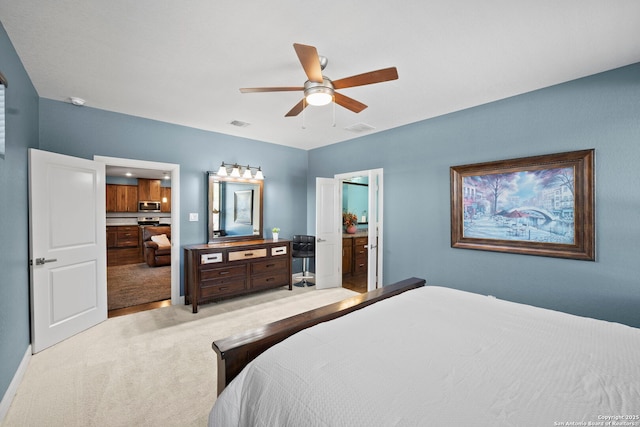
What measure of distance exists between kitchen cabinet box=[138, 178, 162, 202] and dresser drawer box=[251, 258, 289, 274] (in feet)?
18.9

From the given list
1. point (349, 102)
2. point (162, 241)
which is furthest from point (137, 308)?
point (349, 102)

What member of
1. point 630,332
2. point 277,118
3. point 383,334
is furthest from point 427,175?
point 383,334

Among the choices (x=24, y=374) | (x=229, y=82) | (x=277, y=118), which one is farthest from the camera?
(x=277, y=118)

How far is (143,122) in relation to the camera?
3840mm

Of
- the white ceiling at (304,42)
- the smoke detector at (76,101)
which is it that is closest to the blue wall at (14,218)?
the white ceiling at (304,42)

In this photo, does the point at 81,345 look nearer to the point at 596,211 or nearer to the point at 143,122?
the point at 143,122

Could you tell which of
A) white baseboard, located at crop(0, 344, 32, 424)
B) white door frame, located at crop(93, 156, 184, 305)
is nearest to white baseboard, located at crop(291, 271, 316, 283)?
white door frame, located at crop(93, 156, 184, 305)

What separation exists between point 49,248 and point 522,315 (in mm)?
4277

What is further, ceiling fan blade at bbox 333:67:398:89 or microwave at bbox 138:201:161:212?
microwave at bbox 138:201:161:212

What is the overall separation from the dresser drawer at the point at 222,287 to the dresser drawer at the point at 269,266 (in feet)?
0.81

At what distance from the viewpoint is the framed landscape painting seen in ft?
8.61

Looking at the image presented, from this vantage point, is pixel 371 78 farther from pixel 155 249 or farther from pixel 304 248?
pixel 155 249

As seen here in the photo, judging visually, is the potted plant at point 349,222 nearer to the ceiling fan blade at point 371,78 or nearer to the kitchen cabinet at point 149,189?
the ceiling fan blade at point 371,78

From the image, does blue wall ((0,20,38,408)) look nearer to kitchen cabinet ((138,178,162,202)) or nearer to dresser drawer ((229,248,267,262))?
dresser drawer ((229,248,267,262))
